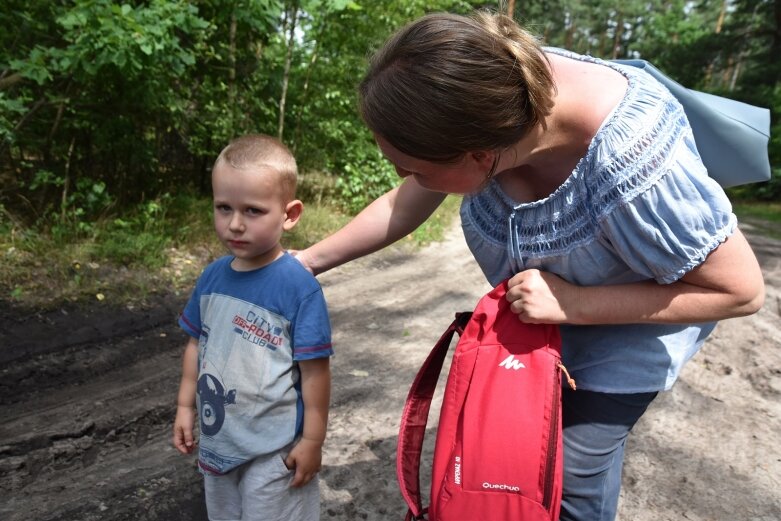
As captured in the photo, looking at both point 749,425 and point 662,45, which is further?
point 662,45

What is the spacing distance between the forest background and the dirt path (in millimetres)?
788

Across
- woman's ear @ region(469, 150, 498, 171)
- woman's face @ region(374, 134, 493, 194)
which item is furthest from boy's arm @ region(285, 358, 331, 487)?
woman's ear @ region(469, 150, 498, 171)

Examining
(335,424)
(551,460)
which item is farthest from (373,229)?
(335,424)

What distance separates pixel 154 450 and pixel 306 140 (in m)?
6.24

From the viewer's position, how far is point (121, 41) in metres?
4.11

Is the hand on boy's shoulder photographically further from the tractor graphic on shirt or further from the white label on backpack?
the white label on backpack

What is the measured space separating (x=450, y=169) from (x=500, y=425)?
2.06ft

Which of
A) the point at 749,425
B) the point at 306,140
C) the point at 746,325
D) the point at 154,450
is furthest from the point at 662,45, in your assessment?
the point at 154,450

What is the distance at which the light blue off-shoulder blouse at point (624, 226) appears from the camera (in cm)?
124

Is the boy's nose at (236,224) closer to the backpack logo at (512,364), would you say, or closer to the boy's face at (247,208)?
the boy's face at (247,208)

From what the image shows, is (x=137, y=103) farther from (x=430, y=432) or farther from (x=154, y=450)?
(x=430, y=432)

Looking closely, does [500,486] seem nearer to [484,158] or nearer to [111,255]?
[484,158]

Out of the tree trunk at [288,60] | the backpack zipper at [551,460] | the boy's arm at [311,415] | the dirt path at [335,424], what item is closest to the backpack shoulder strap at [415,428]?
the boy's arm at [311,415]

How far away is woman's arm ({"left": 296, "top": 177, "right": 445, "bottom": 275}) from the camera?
1876 millimetres
